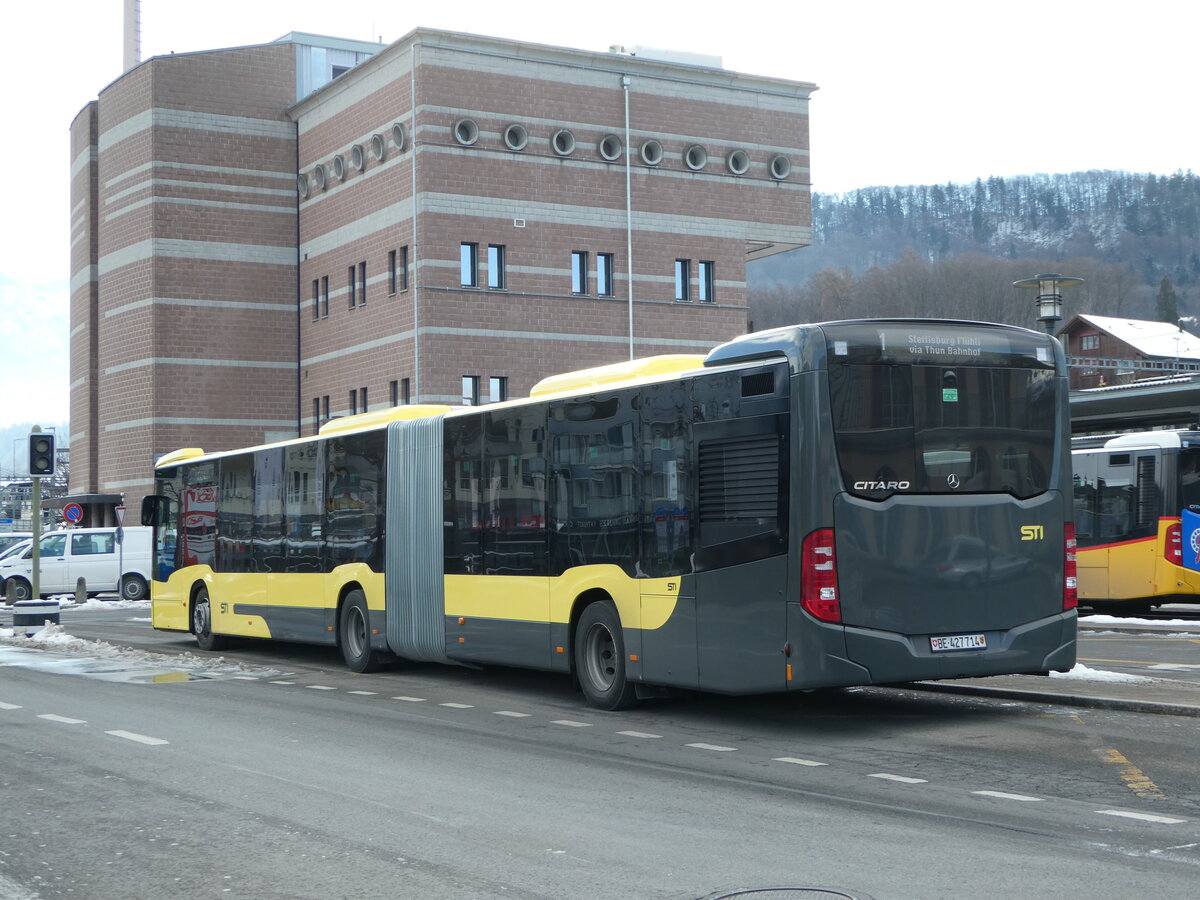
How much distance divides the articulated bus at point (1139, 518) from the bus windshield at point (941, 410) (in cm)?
1437

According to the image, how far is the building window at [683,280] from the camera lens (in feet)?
161

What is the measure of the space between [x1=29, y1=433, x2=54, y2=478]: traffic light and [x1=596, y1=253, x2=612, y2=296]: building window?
81.6 ft

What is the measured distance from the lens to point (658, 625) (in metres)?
12.0

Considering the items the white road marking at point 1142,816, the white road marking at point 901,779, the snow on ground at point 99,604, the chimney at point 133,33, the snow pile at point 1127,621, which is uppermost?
the chimney at point 133,33

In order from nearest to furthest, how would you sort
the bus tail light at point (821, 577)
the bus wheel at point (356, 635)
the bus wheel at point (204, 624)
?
the bus tail light at point (821, 577), the bus wheel at point (356, 635), the bus wheel at point (204, 624)

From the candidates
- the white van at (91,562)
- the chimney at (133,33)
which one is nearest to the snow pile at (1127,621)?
the white van at (91,562)

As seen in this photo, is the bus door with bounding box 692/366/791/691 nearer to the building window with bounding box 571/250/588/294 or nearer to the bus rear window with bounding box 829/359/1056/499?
the bus rear window with bounding box 829/359/1056/499

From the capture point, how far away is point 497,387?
46000 mm

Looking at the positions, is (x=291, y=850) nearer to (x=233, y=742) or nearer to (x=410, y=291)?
(x=233, y=742)

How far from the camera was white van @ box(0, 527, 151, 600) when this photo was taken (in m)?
40.5

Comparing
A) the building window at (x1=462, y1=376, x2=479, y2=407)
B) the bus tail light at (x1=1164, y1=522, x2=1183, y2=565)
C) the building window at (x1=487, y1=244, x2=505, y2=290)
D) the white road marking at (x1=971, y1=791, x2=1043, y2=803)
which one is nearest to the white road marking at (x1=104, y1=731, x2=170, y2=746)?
the white road marking at (x1=971, y1=791, x2=1043, y2=803)

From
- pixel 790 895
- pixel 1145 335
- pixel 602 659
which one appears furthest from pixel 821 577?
pixel 1145 335

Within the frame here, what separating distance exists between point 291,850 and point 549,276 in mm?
40145

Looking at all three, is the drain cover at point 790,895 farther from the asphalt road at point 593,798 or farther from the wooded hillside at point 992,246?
the wooded hillside at point 992,246
